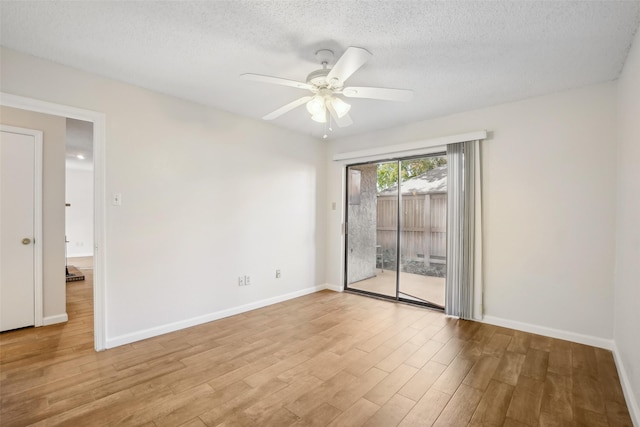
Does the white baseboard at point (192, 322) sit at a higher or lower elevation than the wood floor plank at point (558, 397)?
higher

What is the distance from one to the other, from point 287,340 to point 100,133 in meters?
2.69

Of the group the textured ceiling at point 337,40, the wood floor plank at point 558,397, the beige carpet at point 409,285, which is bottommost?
the wood floor plank at point 558,397

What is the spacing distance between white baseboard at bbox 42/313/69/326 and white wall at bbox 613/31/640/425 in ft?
17.1

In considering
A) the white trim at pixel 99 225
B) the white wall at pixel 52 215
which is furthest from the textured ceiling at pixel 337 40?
the white wall at pixel 52 215

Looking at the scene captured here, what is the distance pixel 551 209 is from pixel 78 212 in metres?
10.8

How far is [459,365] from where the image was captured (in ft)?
8.00

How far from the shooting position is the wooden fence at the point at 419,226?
12.9 feet

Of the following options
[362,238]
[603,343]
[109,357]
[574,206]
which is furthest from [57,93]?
[603,343]

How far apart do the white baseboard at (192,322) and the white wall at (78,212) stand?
740 centimetres

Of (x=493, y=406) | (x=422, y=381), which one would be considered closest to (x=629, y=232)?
(x=493, y=406)

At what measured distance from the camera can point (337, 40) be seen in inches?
83.1

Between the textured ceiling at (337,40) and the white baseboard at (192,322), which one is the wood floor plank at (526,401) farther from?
the white baseboard at (192,322)

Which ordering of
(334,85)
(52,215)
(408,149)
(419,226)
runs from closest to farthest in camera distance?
(334,85) → (52,215) → (408,149) → (419,226)

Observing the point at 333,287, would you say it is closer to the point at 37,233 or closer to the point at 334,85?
the point at 334,85
